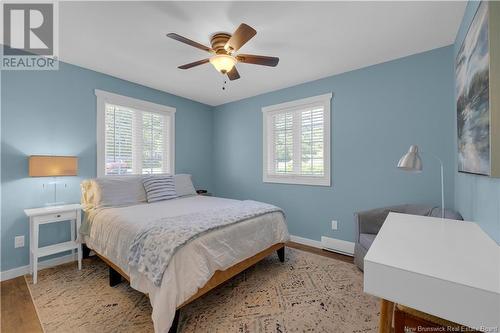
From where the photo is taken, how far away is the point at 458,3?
1762 mm

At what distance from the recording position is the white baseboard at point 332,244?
3002mm

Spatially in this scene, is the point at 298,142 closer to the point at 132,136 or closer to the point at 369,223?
the point at 369,223

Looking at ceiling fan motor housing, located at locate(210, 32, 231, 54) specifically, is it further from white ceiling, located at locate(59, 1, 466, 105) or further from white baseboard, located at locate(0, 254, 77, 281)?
white baseboard, located at locate(0, 254, 77, 281)

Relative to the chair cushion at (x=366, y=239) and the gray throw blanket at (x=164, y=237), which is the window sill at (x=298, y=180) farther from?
the gray throw blanket at (x=164, y=237)

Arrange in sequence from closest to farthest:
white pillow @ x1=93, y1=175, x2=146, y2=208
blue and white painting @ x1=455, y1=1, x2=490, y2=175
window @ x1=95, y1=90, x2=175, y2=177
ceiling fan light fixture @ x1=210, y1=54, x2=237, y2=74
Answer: blue and white painting @ x1=455, y1=1, x2=490, y2=175, ceiling fan light fixture @ x1=210, y1=54, x2=237, y2=74, white pillow @ x1=93, y1=175, x2=146, y2=208, window @ x1=95, y1=90, x2=175, y2=177

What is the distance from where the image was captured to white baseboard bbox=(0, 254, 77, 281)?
7.75ft

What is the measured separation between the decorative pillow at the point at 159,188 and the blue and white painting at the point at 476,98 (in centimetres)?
325

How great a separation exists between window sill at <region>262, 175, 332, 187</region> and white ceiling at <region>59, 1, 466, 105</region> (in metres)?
1.55

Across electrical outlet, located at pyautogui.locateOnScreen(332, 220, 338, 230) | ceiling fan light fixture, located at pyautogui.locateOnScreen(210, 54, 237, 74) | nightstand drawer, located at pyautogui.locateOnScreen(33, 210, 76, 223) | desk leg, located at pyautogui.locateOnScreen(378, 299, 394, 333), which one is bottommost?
electrical outlet, located at pyautogui.locateOnScreen(332, 220, 338, 230)

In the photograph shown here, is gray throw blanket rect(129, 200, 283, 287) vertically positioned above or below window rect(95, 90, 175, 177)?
below

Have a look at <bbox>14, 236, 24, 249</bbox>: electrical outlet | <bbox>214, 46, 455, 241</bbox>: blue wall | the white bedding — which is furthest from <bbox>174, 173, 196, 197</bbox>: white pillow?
<bbox>14, 236, 24, 249</bbox>: electrical outlet

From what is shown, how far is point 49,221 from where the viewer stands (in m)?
2.37

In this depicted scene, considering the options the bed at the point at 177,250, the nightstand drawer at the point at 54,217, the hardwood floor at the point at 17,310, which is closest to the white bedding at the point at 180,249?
the bed at the point at 177,250

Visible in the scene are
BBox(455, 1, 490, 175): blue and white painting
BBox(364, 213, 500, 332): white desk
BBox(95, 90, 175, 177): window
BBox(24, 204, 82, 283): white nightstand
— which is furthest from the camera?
BBox(95, 90, 175, 177): window
